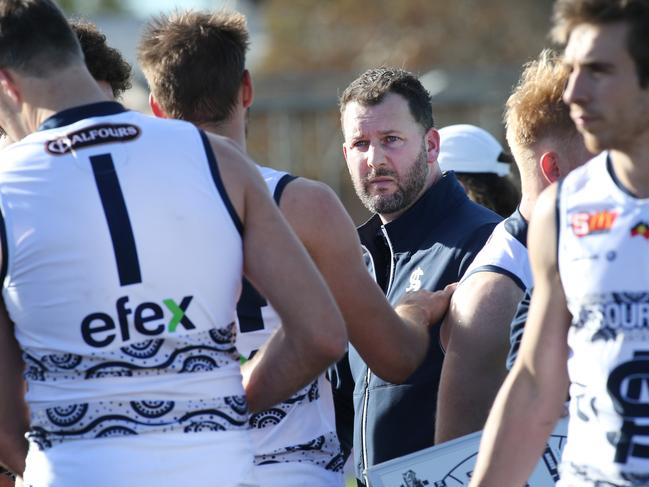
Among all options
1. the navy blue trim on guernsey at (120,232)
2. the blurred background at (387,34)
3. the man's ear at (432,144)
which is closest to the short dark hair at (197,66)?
the navy blue trim on guernsey at (120,232)

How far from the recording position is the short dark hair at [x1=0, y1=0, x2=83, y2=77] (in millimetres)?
2893

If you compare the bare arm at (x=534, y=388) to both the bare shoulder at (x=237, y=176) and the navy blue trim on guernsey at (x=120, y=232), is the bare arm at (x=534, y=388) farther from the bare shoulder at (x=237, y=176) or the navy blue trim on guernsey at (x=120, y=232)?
the navy blue trim on guernsey at (x=120, y=232)

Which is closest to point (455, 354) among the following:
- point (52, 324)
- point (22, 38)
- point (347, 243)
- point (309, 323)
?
point (347, 243)

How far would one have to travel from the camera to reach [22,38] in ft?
9.50

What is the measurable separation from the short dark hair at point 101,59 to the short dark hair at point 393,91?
3.62 feet

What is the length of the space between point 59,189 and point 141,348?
1.38 ft

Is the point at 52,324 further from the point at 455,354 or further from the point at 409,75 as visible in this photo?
the point at 409,75

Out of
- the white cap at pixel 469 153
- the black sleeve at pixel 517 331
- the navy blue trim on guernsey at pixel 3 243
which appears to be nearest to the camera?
the navy blue trim on guernsey at pixel 3 243

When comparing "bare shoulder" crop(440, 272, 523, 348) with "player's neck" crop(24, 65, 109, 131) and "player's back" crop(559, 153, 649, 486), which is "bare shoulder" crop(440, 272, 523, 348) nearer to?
"player's back" crop(559, 153, 649, 486)

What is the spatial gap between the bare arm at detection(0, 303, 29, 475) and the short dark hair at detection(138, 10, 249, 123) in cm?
87

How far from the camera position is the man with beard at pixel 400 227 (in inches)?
162

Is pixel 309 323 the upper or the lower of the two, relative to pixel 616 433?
upper

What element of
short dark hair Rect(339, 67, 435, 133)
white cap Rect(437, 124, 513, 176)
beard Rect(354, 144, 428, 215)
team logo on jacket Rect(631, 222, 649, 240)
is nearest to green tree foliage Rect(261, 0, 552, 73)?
white cap Rect(437, 124, 513, 176)

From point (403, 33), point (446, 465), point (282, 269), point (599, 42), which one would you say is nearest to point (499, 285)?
point (446, 465)
